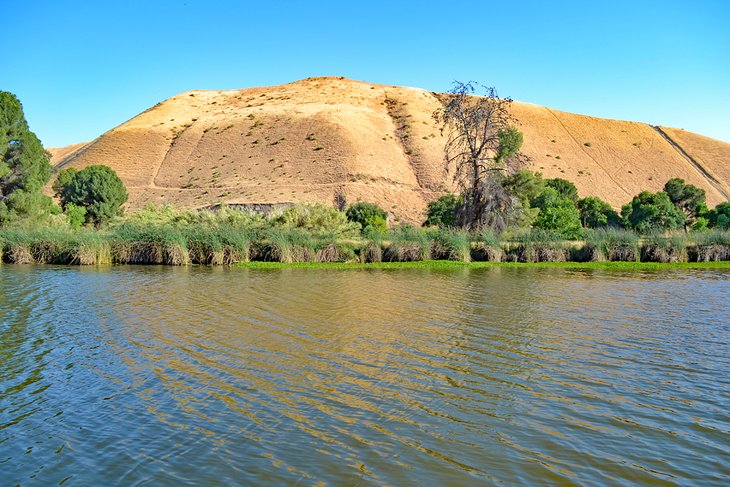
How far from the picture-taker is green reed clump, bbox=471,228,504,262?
2919cm

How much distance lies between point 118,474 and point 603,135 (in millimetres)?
97071

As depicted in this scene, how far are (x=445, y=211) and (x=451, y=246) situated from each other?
12049 mm

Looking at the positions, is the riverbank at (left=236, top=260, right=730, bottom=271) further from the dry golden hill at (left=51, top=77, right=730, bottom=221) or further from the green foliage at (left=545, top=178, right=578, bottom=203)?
the dry golden hill at (left=51, top=77, right=730, bottom=221)

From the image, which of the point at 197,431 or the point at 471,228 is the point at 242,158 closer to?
the point at 471,228

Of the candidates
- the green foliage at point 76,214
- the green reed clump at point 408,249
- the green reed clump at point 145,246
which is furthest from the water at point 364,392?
the green foliage at point 76,214

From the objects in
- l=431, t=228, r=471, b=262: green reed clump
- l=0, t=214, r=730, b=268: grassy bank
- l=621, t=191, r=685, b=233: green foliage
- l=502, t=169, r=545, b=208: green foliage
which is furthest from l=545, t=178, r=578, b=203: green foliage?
l=431, t=228, r=471, b=262: green reed clump

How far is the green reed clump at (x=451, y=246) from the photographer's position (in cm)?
2867

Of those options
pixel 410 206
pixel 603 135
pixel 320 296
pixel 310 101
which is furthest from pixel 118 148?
pixel 320 296

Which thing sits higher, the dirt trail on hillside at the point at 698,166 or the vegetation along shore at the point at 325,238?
the dirt trail on hillside at the point at 698,166

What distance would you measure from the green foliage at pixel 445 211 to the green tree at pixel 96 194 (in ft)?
95.0

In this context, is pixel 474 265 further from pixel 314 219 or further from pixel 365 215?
pixel 365 215

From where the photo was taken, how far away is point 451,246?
2895 cm

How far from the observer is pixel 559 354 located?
9648mm

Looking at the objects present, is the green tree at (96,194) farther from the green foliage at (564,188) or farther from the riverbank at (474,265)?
the green foliage at (564,188)
